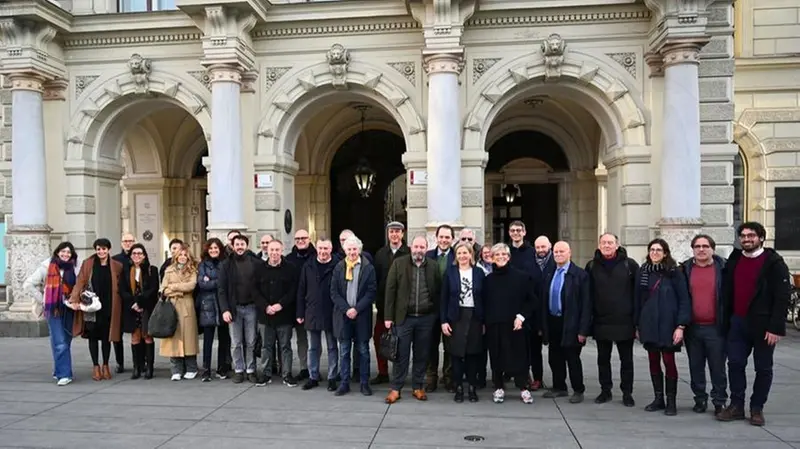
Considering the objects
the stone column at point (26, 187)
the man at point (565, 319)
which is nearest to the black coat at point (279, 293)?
the man at point (565, 319)

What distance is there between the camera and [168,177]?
16.3 meters

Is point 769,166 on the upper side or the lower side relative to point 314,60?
lower

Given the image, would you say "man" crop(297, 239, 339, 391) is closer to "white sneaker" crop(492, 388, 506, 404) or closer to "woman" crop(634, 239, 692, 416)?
"white sneaker" crop(492, 388, 506, 404)

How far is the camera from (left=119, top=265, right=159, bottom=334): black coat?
8148mm

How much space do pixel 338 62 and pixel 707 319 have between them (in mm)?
7498

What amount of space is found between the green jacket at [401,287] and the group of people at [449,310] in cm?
2

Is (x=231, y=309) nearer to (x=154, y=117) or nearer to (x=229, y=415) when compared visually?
(x=229, y=415)

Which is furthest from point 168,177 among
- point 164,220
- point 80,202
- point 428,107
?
point 428,107

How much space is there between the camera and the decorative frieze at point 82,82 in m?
12.3

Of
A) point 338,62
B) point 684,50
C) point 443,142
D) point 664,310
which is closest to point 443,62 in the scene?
point 443,142

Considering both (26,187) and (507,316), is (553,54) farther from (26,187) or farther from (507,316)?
(26,187)

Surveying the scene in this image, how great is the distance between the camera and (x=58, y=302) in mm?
8023

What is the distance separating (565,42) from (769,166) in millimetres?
6402

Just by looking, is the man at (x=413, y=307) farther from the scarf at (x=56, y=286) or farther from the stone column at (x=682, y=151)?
the stone column at (x=682, y=151)
